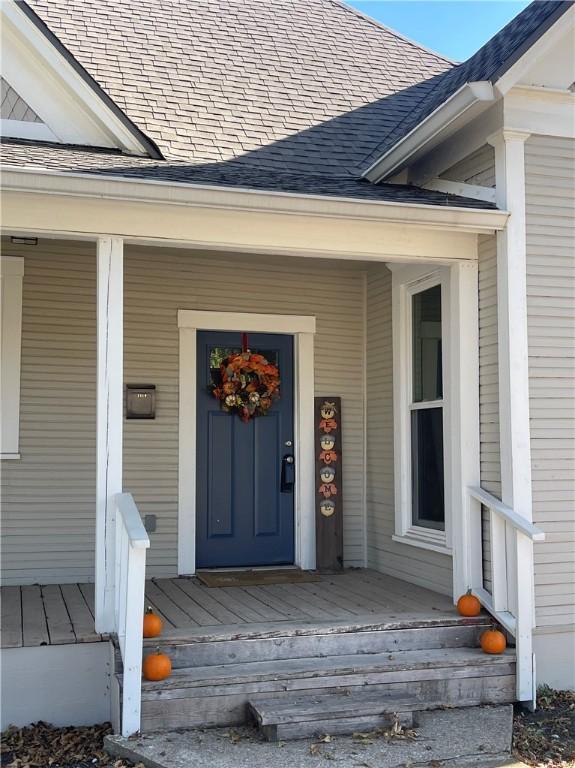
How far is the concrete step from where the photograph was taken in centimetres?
459

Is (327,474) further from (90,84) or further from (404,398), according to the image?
(90,84)

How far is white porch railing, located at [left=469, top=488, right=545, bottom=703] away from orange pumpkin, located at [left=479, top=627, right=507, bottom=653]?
81 mm

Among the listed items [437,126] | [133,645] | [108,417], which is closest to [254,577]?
[108,417]

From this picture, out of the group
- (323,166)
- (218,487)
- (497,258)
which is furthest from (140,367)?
(497,258)

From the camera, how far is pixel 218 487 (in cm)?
687

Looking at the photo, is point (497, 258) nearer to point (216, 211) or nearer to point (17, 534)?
point (216, 211)

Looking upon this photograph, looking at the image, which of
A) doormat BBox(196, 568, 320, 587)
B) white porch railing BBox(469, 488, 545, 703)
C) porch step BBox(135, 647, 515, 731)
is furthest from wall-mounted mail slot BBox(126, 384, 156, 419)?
white porch railing BBox(469, 488, 545, 703)

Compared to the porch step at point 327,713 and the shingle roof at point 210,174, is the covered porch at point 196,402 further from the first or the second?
the porch step at point 327,713

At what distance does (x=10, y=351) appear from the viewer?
6289mm

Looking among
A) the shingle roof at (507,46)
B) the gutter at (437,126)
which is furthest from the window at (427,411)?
the shingle roof at (507,46)

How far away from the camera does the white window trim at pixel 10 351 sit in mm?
Answer: 6258

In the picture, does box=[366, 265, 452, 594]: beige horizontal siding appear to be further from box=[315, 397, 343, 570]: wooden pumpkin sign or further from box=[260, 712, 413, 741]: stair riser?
box=[260, 712, 413, 741]: stair riser

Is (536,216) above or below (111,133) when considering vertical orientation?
below

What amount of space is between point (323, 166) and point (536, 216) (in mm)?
1987
